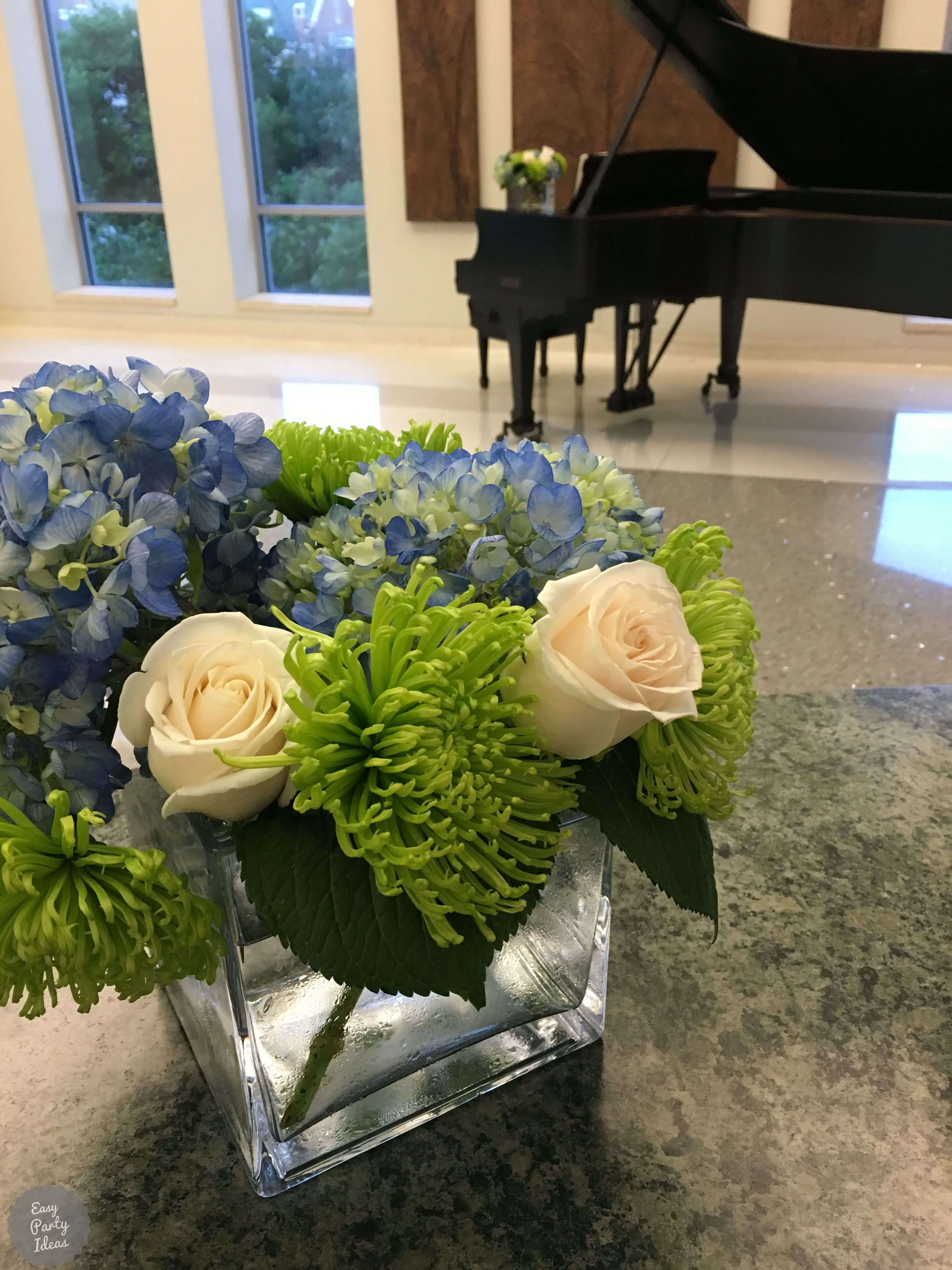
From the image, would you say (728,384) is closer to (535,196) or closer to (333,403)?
(535,196)

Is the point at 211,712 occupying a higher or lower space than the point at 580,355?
higher

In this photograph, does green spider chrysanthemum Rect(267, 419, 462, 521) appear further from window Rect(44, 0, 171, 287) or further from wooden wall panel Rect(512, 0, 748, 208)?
window Rect(44, 0, 171, 287)

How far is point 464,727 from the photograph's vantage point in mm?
413

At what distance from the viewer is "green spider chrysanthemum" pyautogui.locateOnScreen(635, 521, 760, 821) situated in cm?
48

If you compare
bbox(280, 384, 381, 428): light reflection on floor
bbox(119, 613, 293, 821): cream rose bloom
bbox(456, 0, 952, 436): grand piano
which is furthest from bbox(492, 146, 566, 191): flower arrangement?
bbox(119, 613, 293, 821): cream rose bloom

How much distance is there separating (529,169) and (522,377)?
1.33 metres

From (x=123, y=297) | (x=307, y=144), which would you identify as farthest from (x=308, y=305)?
(x=123, y=297)

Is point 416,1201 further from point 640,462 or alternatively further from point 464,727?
point 640,462

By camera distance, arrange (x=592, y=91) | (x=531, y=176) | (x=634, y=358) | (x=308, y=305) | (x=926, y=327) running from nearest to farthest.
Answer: (x=634, y=358) → (x=531, y=176) → (x=926, y=327) → (x=592, y=91) → (x=308, y=305)

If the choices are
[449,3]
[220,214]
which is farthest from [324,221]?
[449,3]

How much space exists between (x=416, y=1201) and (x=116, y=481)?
15.2 inches

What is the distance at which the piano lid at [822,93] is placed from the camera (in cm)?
377

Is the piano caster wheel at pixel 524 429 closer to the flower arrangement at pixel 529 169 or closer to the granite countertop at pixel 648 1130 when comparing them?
the flower arrangement at pixel 529 169

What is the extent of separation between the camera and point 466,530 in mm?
485
